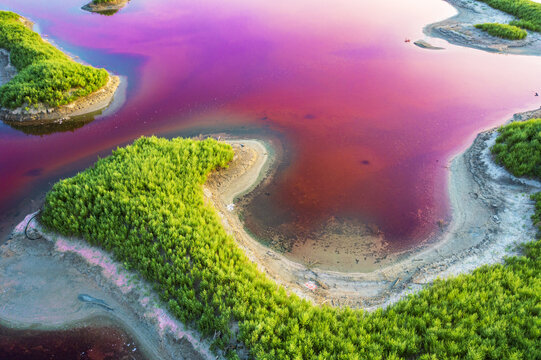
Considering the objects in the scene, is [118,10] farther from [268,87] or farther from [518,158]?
[518,158]

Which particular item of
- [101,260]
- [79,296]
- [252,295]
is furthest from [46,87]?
[252,295]

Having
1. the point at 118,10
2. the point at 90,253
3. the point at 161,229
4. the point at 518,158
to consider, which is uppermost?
the point at 118,10

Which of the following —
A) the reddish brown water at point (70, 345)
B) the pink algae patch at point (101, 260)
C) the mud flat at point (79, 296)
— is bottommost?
the reddish brown water at point (70, 345)

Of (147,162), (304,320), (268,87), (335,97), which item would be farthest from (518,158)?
(147,162)

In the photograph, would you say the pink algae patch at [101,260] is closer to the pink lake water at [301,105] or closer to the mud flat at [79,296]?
the mud flat at [79,296]

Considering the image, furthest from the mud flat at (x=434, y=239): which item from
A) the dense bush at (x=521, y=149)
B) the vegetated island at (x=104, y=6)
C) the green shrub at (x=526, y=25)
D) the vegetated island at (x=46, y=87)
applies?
the vegetated island at (x=104, y=6)

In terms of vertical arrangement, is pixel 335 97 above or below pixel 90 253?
above

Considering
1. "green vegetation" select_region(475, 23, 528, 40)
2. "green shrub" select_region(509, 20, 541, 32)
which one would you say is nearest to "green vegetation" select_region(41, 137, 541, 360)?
A: "green vegetation" select_region(475, 23, 528, 40)
